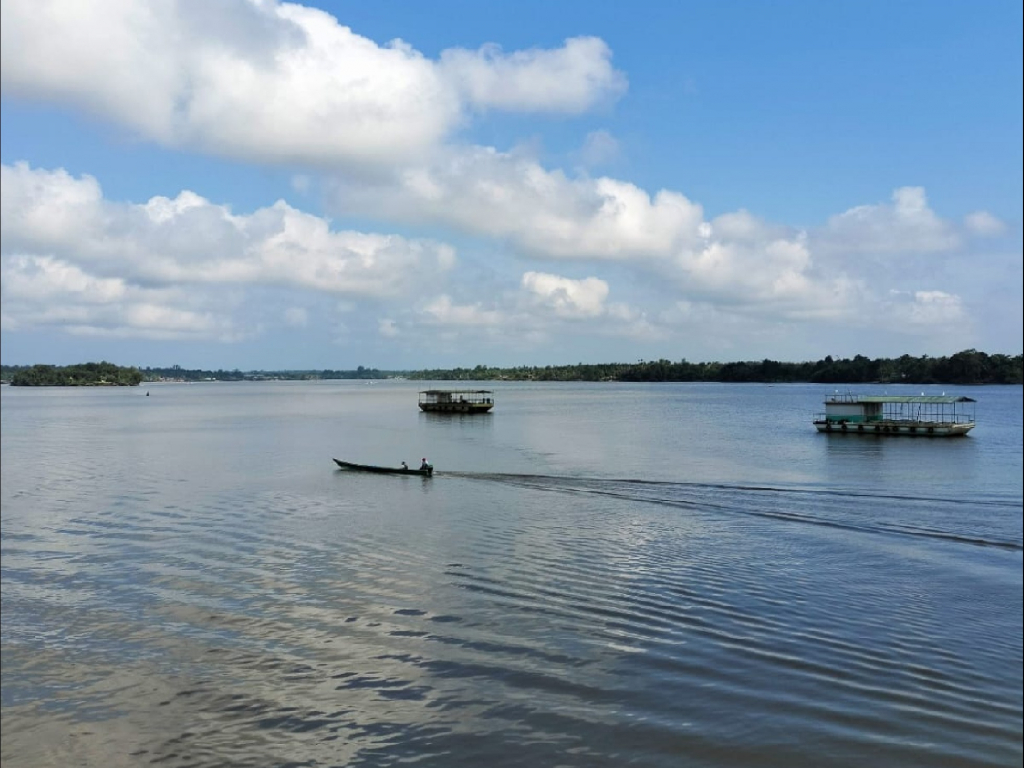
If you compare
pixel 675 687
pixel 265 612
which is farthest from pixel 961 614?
pixel 265 612

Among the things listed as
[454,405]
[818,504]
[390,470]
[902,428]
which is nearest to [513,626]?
[818,504]

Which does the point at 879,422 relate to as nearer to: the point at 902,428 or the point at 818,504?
the point at 902,428

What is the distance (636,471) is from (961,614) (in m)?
31.7

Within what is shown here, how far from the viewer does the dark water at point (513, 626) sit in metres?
12.8

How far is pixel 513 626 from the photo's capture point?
58.7ft

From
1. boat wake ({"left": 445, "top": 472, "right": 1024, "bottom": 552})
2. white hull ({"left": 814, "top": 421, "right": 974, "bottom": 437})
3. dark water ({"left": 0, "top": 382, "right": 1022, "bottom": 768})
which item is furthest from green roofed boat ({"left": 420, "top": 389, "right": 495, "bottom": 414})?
dark water ({"left": 0, "top": 382, "right": 1022, "bottom": 768})

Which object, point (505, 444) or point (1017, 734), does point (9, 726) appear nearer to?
point (1017, 734)

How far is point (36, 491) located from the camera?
41.6 m

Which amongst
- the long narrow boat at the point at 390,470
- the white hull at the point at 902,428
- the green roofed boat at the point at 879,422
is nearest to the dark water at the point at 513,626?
the long narrow boat at the point at 390,470

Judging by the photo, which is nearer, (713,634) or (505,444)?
(713,634)

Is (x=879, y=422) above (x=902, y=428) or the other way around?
above

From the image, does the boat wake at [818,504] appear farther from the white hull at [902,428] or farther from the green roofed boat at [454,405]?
the green roofed boat at [454,405]

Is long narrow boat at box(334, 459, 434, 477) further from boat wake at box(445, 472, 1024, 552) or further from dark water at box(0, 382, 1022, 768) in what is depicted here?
dark water at box(0, 382, 1022, 768)

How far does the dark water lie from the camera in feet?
42.1
